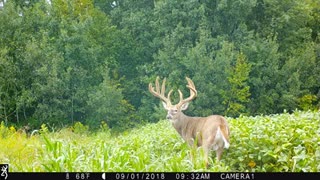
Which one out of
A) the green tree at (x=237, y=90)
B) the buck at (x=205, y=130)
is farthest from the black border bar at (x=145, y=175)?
the green tree at (x=237, y=90)

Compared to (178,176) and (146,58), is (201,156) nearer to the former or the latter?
(178,176)

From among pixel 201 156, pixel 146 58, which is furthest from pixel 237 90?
pixel 201 156

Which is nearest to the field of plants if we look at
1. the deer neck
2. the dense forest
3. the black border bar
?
the black border bar

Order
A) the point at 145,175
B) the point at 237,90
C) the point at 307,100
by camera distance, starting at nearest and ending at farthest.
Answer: the point at 145,175, the point at 237,90, the point at 307,100

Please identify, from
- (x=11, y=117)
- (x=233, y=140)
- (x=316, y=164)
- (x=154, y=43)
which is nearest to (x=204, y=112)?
(x=154, y=43)

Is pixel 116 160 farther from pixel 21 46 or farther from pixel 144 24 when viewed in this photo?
pixel 144 24

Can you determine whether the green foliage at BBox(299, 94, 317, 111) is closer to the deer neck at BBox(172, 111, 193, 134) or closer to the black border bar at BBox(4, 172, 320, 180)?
the deer neck at BBox(172, 111, 193, 134)

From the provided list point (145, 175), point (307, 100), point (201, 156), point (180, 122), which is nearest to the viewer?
point (145, 175)

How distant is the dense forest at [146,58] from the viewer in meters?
22.8

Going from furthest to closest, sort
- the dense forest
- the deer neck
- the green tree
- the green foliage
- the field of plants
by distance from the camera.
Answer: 1. the green foliage
2. the green tree
3. the dense forest
4. the deer neck
5. the field of plants

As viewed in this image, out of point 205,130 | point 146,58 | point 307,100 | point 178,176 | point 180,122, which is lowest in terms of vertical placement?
point 178,176

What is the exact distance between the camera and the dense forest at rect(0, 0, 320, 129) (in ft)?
74.9

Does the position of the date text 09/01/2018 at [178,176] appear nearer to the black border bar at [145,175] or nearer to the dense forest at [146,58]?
the black border bar at [145,175]

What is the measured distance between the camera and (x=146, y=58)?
27.4 meters
